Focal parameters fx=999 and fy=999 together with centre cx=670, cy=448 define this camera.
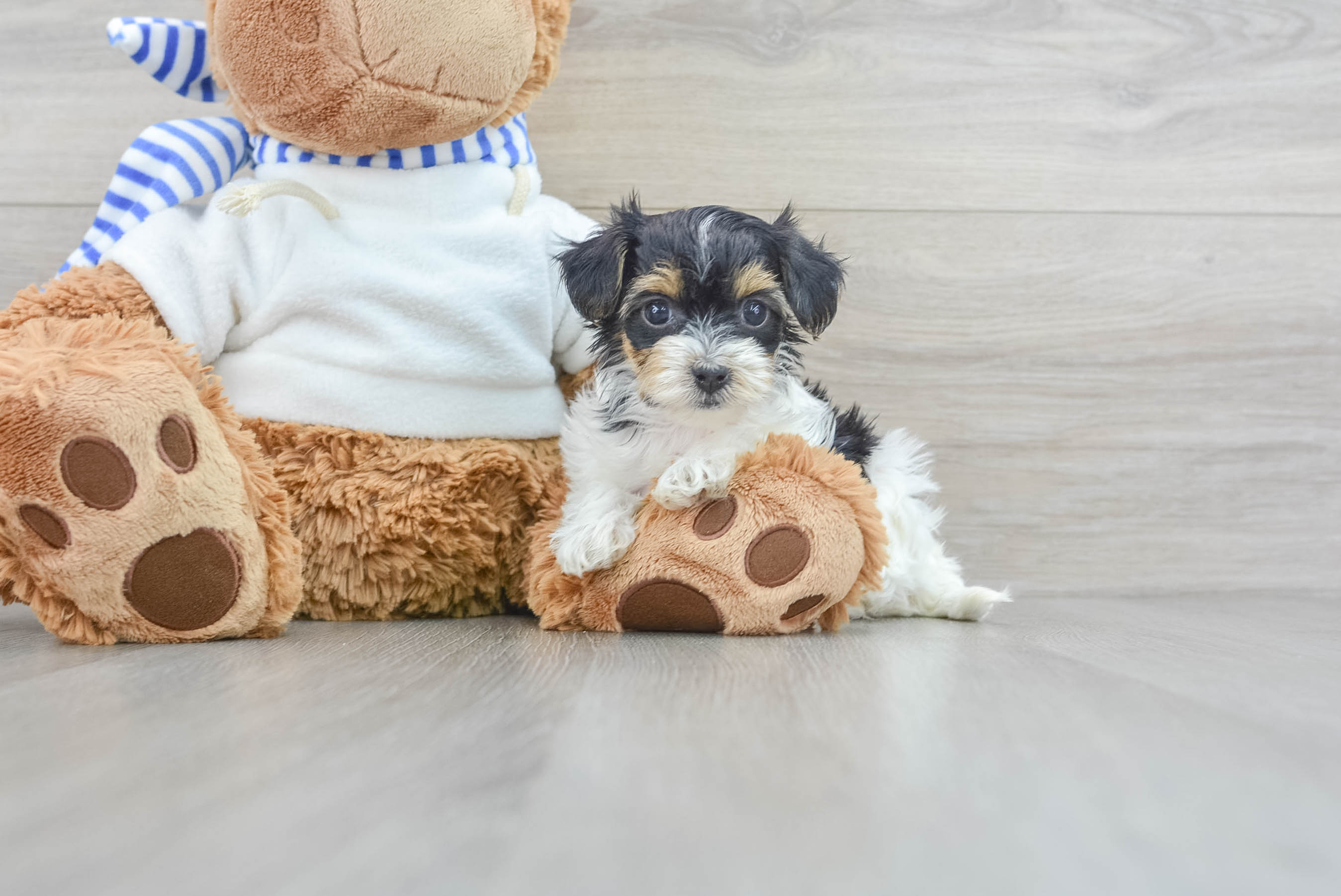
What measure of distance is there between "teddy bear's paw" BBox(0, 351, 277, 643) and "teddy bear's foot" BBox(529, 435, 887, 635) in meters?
0.46

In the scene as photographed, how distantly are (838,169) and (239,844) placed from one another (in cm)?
171

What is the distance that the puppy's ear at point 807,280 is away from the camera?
4.53 feet

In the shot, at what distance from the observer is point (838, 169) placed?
1985mm

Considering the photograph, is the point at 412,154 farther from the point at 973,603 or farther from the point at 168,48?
Answer: the point at 973,603

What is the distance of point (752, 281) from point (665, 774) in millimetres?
796

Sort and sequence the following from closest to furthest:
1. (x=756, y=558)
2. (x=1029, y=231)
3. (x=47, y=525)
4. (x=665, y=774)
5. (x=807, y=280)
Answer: (x=665, y=774) → (x=47, y=525) → (x=756, y=558) → (x=807, y=280) → (x=1029, y=231)

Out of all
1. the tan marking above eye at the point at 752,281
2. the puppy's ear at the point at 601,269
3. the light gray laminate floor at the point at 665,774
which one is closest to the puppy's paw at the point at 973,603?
the light gray laminate floor at the point at 665,774

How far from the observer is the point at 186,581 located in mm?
1253

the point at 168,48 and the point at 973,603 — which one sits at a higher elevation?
the point at 168,48

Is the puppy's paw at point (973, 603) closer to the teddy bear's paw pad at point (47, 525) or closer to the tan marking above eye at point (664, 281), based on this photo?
the tan marking above eye at point (664, 281)

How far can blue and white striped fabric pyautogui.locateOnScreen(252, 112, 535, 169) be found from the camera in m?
1.56

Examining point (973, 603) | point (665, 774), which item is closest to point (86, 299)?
point (665, 774)

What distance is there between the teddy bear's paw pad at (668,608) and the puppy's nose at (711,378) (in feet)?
0.84

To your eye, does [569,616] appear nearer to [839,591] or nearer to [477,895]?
[839,591]
